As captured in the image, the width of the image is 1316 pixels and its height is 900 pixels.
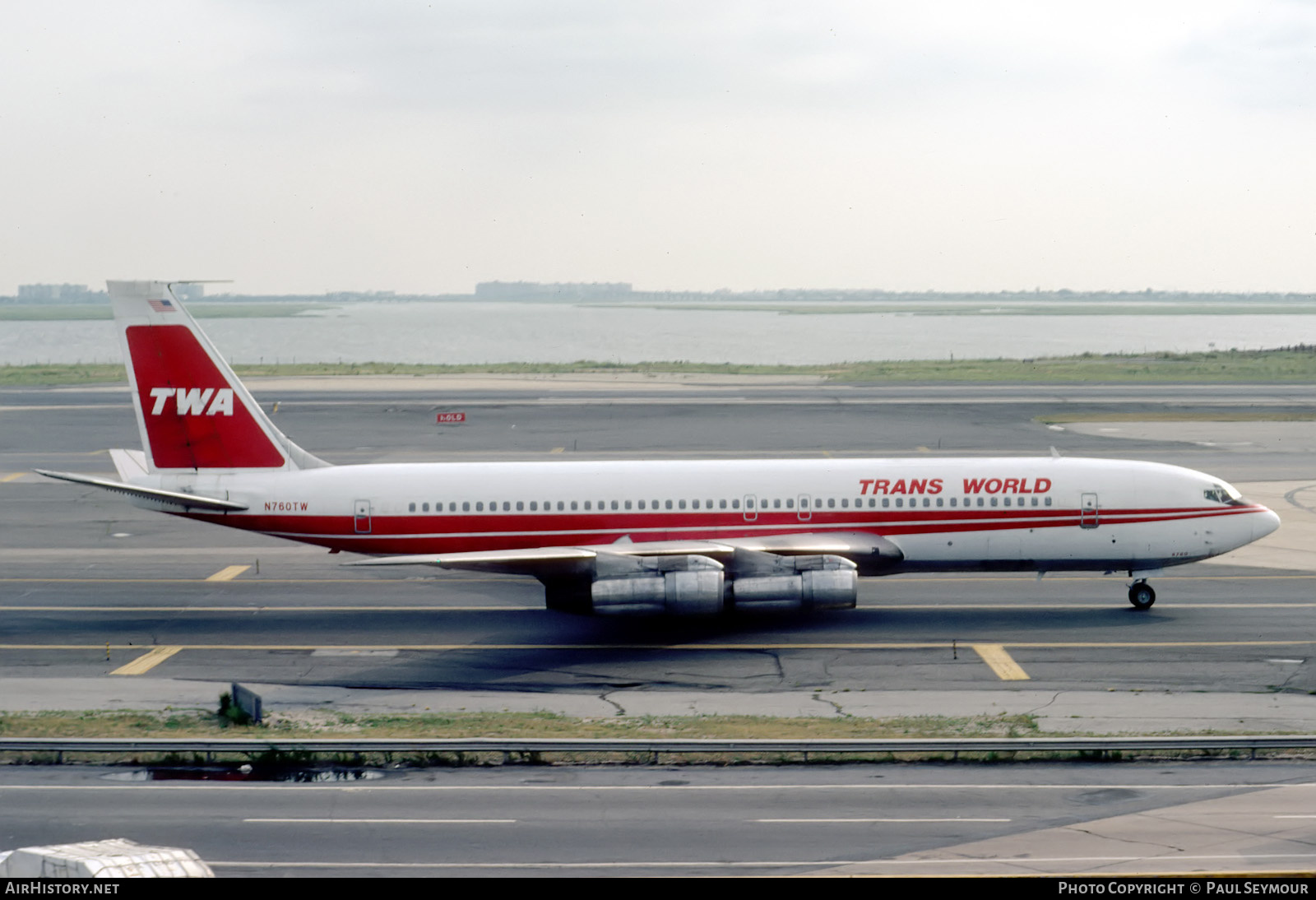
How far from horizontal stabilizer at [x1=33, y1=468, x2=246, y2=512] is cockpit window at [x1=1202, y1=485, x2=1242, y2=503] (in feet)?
90.8

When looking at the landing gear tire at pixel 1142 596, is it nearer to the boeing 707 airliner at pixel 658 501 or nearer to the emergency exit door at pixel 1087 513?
the boeing 707 airliner at pixel 658 501

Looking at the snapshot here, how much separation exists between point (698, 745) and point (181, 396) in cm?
2043

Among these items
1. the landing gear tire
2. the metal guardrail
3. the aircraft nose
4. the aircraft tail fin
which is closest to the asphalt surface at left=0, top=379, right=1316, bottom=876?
the landing gear tire

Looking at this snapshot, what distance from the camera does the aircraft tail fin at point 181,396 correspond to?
35594 mm


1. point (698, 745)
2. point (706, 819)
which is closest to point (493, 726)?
point (698, 745)

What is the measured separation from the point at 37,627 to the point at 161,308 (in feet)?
31.1

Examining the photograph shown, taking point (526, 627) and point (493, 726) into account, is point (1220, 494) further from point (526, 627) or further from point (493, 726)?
point (493, 726)

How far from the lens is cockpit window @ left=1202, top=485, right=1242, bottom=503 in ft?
119

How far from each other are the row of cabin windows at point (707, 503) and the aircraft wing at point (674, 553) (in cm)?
88

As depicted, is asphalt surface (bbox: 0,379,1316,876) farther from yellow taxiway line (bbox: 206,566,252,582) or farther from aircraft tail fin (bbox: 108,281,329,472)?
aircraft tail fin (bbox: 108,281,329,472)

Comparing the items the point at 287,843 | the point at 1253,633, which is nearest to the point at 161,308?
the point at 287,843

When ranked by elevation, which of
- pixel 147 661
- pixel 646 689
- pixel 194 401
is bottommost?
pixel 646 689

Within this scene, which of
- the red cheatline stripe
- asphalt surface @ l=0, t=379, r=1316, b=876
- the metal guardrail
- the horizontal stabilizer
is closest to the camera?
asphalt surface @ l=0, t=379, r=1316, b=876

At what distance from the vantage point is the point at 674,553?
32875mm
